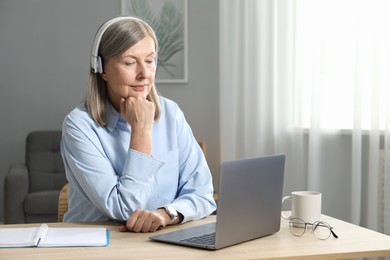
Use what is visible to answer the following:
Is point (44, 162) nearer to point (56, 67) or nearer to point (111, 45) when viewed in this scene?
point (56, 67)

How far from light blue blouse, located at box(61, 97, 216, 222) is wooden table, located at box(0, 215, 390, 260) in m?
0.18

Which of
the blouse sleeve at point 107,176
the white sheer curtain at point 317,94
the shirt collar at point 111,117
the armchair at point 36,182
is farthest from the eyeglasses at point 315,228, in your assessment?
the armchair at point 36,182

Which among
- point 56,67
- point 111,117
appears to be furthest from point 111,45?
point 56,67

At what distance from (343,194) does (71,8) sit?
9.02 ft

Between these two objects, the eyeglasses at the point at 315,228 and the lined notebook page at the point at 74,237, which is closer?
the lined notebook page at the point at 74,237

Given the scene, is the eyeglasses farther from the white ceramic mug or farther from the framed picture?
the framed picture

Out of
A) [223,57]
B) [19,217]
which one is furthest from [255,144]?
[19,217]

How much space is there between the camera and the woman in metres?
1.94

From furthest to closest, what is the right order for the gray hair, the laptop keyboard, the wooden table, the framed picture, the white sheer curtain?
the framed picture < the white sheer curtain < the gray hair < the laptop keyboard < the wooden table

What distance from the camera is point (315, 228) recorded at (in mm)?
1855

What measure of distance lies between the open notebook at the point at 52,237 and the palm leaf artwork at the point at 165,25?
12.1ft

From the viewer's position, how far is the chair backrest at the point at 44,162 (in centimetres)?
514

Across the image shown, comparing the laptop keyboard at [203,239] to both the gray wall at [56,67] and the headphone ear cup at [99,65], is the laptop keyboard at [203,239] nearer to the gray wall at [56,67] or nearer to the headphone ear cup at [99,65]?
the headphone ear cup at [99,65]

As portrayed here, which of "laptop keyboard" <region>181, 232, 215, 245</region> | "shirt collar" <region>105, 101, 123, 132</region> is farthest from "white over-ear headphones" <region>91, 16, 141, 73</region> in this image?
"laptop keyboard" <region>181, 232, 215, 245</region>
